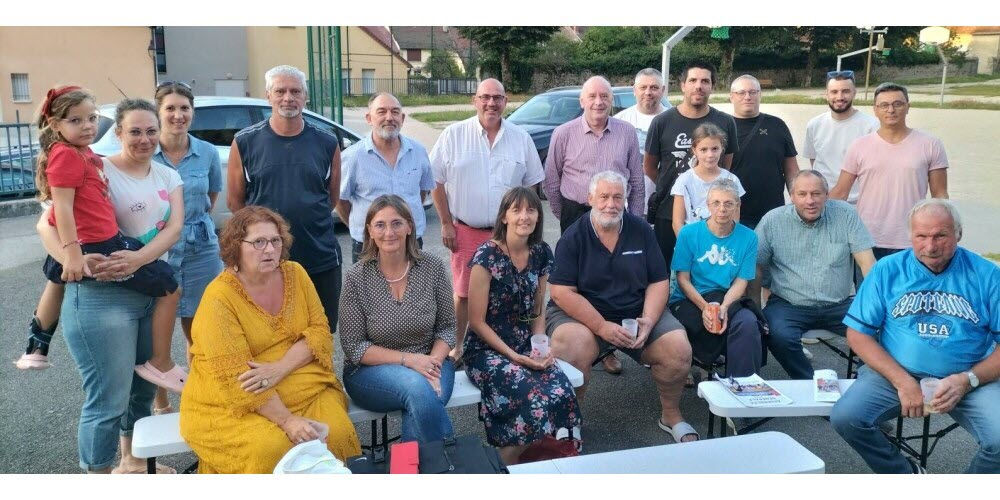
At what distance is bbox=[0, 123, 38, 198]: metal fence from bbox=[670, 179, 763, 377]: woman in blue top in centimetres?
830

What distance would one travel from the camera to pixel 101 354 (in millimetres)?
2877

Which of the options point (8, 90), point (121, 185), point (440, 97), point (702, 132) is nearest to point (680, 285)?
point (702, 132)

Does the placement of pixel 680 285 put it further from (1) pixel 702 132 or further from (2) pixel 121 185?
(2) pixel 121 185

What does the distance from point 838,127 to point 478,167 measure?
2.51m

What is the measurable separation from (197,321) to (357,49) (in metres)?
33.2

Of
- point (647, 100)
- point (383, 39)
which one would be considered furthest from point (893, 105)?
point (383, 39)

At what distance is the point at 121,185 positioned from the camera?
120 inches

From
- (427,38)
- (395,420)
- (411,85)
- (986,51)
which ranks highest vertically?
(427,38)

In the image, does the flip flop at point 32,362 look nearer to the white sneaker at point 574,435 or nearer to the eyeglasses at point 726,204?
the white sneaker at point 574,435

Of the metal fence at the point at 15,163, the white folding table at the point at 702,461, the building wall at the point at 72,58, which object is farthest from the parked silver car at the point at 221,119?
the building wall at the point at 72,58

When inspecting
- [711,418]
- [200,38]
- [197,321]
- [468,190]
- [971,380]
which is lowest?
[711,418]

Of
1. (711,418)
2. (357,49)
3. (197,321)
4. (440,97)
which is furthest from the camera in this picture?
(357,49)

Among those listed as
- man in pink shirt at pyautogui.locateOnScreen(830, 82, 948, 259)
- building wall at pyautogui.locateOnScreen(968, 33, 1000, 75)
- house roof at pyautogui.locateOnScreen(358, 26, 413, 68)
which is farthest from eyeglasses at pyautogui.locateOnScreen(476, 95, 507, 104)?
building wall at pyautogui.locateOnScreen(968, 33, 1000, 75)

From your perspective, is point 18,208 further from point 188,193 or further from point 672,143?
point 672,143
